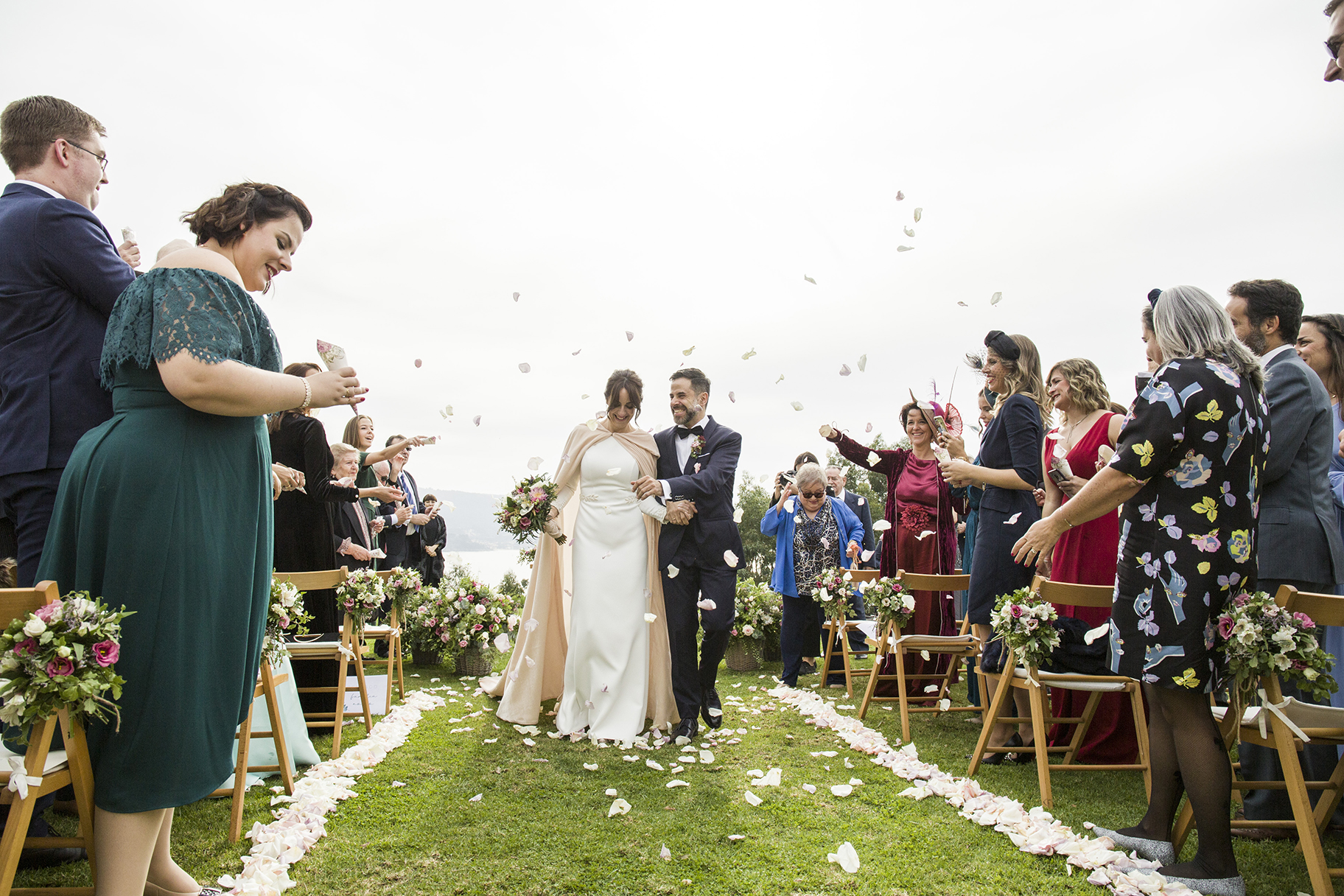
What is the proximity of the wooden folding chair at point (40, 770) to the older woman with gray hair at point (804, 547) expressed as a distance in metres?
6.34

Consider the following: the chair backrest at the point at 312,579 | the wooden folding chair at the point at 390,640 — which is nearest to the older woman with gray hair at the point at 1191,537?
the chair backrest at the point at 312,579

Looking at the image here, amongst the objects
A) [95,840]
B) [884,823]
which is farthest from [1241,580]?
[95,840]

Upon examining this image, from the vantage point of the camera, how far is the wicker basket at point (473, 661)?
26.6 feet

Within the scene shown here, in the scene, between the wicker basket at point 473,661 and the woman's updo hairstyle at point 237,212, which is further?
the wicker basket at point 473,661

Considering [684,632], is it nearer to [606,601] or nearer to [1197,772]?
[606,601]

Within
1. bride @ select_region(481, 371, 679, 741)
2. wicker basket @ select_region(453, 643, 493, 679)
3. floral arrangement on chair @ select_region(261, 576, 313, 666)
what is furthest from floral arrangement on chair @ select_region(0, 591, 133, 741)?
wicker basket @ select_region(453, 643, 493, 679)

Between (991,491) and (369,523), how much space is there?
5.86 metres

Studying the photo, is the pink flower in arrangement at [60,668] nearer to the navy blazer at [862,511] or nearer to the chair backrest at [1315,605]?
the chair backrest at [1315,605]

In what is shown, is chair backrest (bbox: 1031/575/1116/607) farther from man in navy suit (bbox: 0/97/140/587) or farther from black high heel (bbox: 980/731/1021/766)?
man in navy suit (bbox: 0/97/140/587)

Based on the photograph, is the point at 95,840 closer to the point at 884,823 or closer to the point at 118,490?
the point at 118,490

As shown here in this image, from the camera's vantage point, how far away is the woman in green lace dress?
6.96 ft

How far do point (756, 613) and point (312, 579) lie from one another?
5.59 metres

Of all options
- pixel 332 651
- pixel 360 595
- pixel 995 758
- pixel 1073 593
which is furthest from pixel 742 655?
pixel 1073 593

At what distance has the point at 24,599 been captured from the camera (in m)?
2.01
